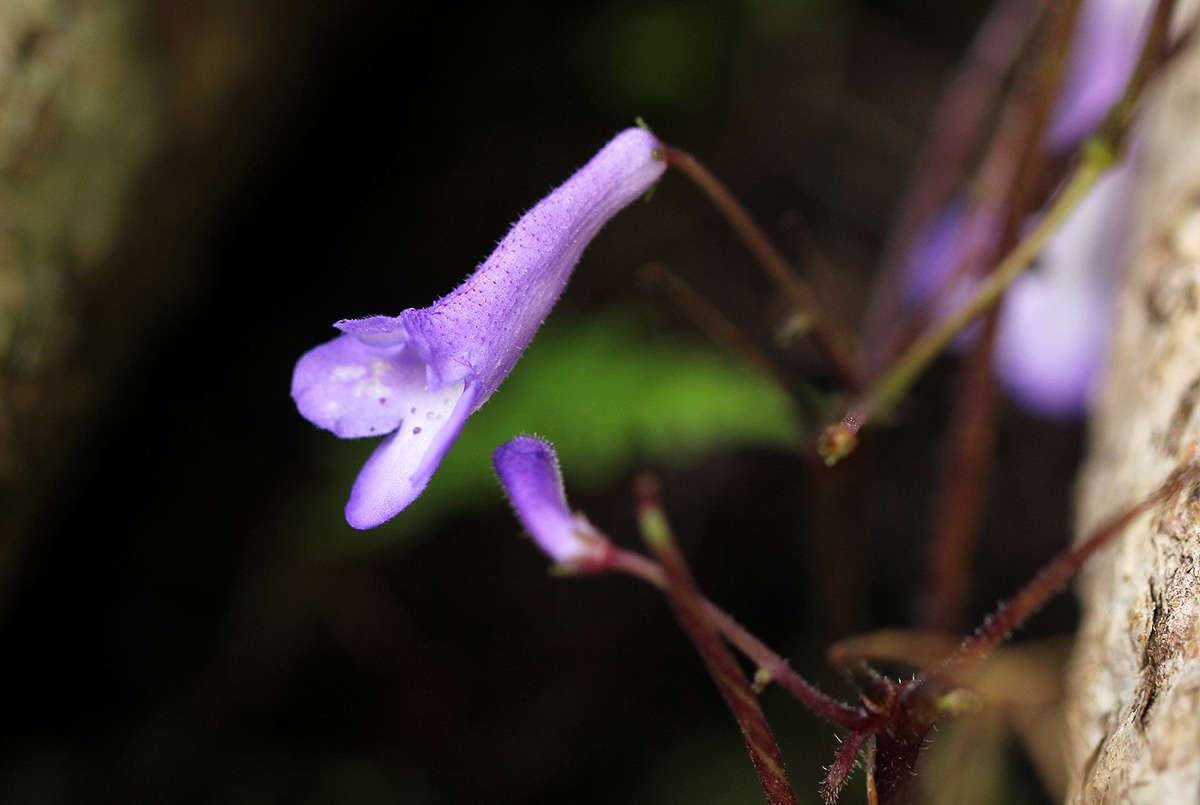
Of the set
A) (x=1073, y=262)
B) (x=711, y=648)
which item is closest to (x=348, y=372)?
(x=711, y=648)

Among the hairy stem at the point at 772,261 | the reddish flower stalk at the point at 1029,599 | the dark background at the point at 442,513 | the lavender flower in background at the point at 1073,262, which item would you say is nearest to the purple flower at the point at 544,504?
the reddish flower stalk at the point at 1029,599

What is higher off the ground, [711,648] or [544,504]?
[544,504]

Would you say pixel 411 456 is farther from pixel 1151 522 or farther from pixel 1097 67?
pixel 1097 67

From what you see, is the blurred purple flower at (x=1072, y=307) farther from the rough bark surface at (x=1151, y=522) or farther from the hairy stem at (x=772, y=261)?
the hairy stem at (x=772, y=261)

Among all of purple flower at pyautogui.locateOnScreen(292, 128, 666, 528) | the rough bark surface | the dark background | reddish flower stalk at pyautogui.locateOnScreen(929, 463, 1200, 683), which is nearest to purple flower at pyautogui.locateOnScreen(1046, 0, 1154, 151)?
the rough bark surface

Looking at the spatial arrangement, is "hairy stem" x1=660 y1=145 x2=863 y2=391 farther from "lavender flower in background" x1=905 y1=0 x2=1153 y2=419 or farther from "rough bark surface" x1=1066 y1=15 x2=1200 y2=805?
"lavender flower in background" x1=905 y1=0 x2=1153 y2=419

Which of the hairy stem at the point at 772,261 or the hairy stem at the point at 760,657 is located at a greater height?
the hairy stem at the point at 772,261

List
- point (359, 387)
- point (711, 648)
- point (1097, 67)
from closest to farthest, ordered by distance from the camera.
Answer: point (711, 648) < point (359, 387) < point (1097, 67)

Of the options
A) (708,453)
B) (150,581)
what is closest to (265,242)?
(150,581)
